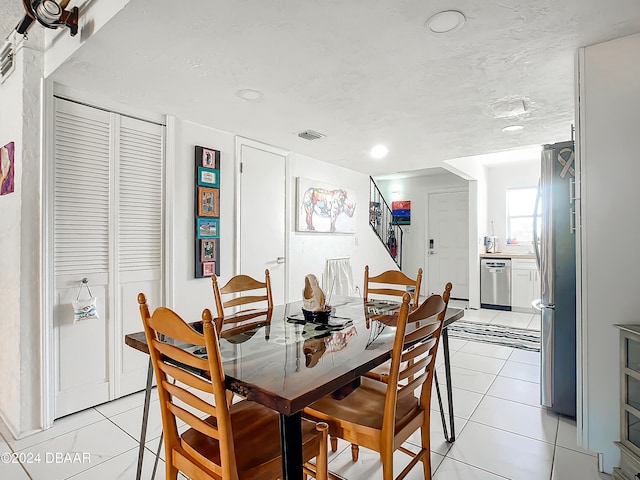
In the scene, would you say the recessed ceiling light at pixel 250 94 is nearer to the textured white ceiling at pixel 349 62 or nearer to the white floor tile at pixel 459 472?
the textured white ceiling at pixel 349 62

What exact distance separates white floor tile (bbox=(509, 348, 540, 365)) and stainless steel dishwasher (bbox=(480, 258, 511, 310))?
2107 millimetres

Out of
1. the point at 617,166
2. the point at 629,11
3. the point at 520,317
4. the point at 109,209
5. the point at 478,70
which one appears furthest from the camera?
the point at 520,317

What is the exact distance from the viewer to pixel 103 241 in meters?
2.56

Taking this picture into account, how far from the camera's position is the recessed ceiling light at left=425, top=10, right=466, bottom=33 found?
1.57 meters

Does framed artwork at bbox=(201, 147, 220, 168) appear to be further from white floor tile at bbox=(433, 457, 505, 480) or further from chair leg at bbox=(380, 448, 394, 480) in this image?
white floor tile at bbox=(433, 457, 505, 480)

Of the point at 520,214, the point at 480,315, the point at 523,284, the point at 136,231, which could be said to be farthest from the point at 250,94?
the point at 520,214

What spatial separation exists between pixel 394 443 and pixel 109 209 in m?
2.44

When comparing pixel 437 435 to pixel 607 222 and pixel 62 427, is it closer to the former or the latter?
pixel 607 222

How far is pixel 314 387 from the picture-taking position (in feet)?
3.47

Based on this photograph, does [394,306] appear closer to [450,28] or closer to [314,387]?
[314,387]

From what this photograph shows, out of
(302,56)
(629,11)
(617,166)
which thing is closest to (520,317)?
(617,166)

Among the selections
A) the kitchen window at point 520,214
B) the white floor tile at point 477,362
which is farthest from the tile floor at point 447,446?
the kitchen window at point 520,214

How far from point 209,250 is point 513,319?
4602 millimetres

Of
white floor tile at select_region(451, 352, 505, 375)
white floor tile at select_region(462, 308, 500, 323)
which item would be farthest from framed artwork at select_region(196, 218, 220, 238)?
white floor tile at select_region(462, 308, 500, 323)
